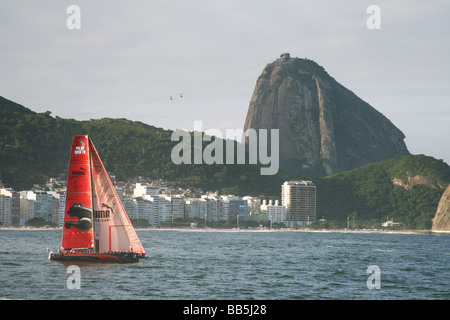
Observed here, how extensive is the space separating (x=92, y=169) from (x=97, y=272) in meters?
8.78

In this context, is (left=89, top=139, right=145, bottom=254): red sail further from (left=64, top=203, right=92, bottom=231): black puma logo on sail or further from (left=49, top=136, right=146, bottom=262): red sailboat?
(left=64, top=203, right=92, bottom=231): black puma logo on sail

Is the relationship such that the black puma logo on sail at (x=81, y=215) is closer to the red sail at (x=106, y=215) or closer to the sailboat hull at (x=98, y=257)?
the red sail at (x=106, y=215)

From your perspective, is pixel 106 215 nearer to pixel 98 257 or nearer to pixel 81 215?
pixel 81 215

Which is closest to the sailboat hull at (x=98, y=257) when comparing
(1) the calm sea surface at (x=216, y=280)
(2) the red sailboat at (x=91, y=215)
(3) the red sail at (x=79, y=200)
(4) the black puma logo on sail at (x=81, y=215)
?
(2) the red sailboat at (x=91, y=215)

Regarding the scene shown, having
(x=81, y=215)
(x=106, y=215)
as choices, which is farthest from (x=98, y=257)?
(x=81, y=215)

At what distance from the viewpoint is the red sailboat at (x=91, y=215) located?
55906mm

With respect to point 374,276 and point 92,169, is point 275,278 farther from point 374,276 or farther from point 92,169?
point 92,169

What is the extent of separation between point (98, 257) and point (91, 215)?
362 centimetres

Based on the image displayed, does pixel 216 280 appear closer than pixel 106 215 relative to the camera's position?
Yes

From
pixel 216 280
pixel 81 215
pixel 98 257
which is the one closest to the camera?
pixel 216 280

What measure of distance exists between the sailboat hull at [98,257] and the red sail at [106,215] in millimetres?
744

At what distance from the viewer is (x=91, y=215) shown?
5672 cm
